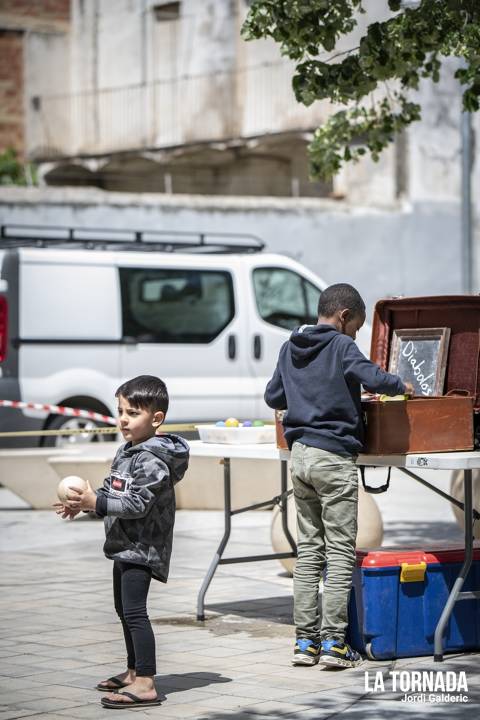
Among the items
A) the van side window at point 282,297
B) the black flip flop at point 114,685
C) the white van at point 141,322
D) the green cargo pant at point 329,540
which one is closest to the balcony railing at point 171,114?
the van side window at point 282,297

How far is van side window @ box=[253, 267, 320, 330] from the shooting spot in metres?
15.6

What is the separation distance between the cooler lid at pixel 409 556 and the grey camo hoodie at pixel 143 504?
47.9 inches

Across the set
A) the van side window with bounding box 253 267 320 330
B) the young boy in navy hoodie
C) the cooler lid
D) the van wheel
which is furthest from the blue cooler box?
the van side window with bounding box 253 267 320 330

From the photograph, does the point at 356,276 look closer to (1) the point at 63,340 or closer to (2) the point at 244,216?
(2) the point at 244,216

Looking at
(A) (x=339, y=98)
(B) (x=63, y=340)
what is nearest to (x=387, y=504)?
(B) (x=63, y=340)

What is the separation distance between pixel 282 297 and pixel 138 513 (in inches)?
390

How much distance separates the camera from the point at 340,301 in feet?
22.5

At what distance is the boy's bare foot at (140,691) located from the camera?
5.95 m

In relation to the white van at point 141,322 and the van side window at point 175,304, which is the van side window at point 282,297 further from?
the van side window at point 175,304

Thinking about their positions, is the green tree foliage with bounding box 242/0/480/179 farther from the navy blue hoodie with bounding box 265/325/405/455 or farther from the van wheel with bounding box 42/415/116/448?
the van wheel with bounding box 42/415/116/448

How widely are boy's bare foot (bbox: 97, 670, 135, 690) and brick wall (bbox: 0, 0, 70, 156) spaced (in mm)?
25906

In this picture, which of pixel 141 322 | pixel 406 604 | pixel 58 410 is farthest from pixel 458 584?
pixel 141 322

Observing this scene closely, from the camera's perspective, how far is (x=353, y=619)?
6.92 m

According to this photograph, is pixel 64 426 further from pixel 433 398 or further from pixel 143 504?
pixel 143 504
